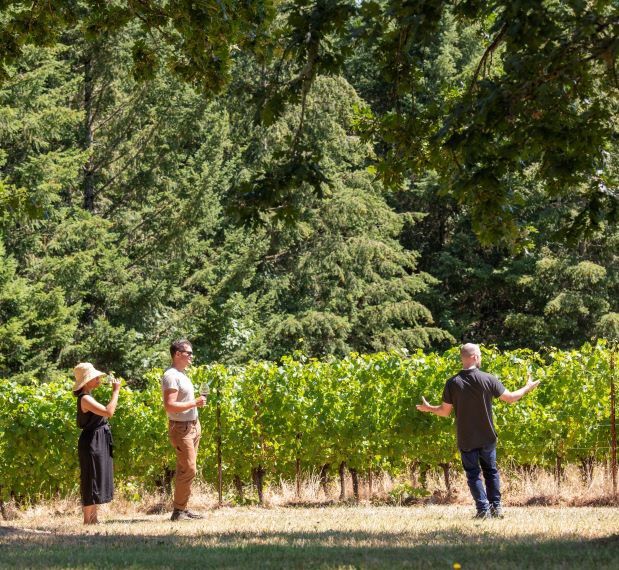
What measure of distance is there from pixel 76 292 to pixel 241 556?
55.6 ft

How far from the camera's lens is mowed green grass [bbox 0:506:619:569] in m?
5.74

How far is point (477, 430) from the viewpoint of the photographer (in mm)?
8258

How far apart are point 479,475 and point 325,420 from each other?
3.34 metres

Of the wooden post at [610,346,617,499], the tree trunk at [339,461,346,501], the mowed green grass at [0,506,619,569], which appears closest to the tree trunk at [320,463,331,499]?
the tree trunk at [339,461,346,501]

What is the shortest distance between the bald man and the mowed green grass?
0.25 m

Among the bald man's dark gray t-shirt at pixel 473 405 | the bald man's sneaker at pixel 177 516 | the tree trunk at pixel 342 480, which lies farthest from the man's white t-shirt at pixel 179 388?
the tree trunk at pixel 342 480

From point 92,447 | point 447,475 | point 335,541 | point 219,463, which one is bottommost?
point 335,541

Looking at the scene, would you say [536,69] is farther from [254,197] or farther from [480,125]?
[254,197]

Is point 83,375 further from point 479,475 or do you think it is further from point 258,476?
point 479,475

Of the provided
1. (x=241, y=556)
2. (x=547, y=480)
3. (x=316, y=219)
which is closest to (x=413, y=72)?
(x=241, y=556)

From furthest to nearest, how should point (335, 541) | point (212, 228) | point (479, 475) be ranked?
point (212, 228)
point (479, 475)
point (335, 541)

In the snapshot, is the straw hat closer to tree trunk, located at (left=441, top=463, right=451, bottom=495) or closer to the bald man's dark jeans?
the bald man's dark jeans

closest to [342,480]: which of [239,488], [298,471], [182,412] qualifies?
[298,471]

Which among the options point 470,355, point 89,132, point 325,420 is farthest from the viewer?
point 89,132
